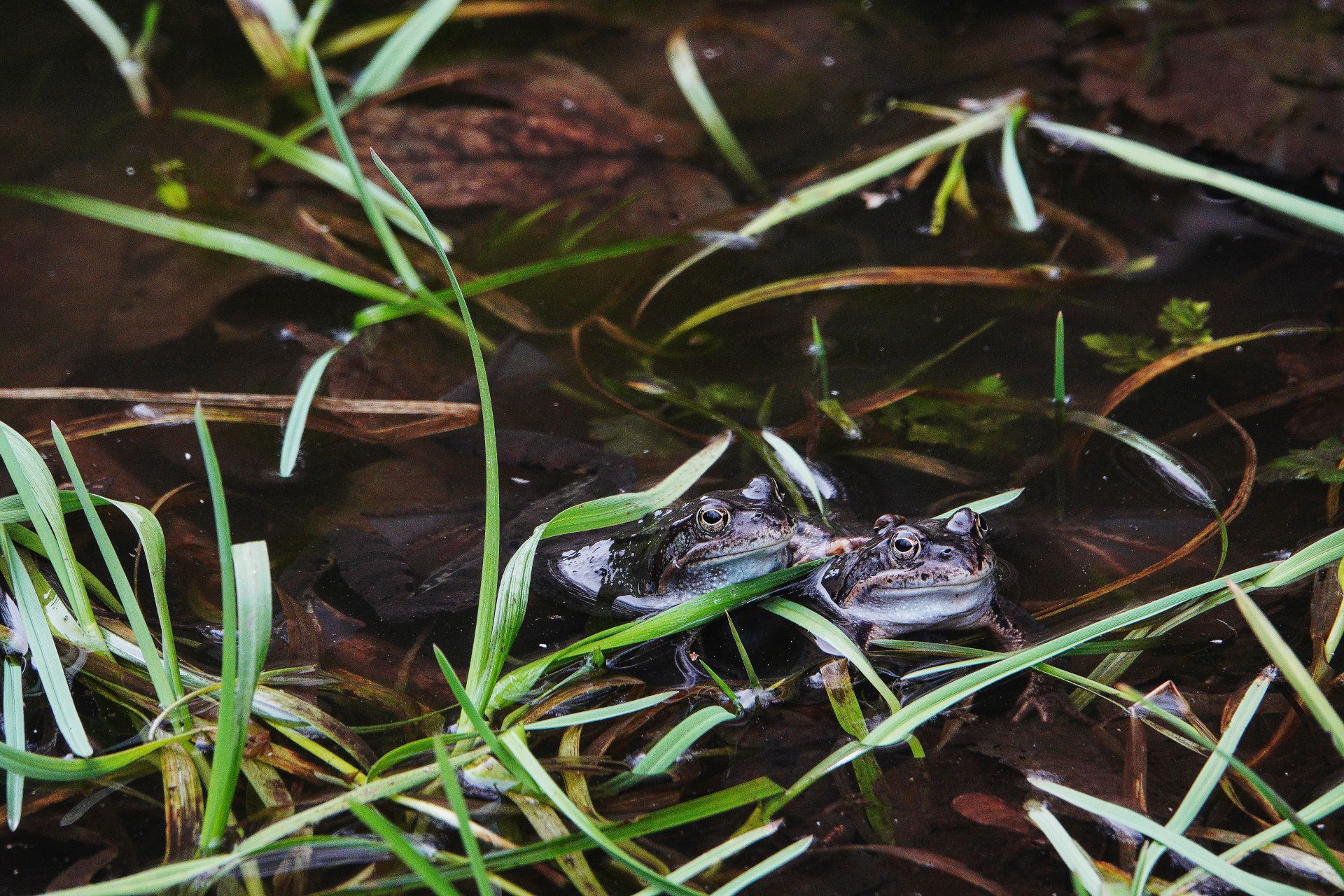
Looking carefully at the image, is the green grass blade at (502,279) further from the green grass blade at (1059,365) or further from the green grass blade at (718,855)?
the green grass blade at (718,855)

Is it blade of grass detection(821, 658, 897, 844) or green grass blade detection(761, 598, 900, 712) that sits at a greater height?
green grass blade detection(761, 598, 900, 712)

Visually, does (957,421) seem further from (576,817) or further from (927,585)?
(576,817)

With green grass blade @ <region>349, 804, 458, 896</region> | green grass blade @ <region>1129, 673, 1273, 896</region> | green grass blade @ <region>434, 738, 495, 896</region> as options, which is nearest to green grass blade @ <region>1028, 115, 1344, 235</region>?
green grass blade @ <region>1129, 673, 1273, 896</region>

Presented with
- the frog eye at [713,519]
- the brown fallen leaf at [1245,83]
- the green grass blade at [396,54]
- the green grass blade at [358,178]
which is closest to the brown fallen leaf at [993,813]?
the frog eye at [713,519]

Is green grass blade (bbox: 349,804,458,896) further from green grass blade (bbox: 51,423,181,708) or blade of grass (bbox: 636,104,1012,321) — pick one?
blade of grass (bbox: 636,104,1012,321)

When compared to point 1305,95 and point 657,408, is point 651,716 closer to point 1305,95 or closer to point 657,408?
point 657,408

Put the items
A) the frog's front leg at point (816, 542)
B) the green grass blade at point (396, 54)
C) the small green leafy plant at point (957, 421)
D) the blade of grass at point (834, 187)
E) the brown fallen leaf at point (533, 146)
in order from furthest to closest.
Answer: the brown fallen leaf at point (533, 146) < the green grass blade at point (396, 54) < the blade of grass at point (834, 187) < the small green leafy plant at point (957, 421) < the frog's front leg at point (816, 542)

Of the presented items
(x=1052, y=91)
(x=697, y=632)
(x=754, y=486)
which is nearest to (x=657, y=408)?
(x=754, y=486)
